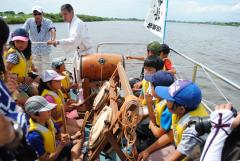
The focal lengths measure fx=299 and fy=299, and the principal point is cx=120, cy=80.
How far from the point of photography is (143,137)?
2844mm

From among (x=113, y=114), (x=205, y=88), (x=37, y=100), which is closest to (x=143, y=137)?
(x=113, y=114)

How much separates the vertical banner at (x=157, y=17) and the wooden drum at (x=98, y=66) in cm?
83

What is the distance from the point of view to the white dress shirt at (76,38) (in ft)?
15.3

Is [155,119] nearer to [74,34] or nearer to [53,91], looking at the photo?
[53,91]

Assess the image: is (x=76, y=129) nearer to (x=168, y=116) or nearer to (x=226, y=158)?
(x=168, y=116)

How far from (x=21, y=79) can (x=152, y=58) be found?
154 centimetres

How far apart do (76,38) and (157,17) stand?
1.33 metres

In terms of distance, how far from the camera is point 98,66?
14.0ft

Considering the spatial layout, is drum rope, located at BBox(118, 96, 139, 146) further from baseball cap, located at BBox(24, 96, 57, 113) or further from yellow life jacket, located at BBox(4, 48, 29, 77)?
yellow life jacket, located at BBox(4, 48, 29, 77)

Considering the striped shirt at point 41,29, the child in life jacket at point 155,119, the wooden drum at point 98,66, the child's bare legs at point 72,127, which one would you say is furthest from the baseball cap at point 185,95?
the striped shirt at point 41,29

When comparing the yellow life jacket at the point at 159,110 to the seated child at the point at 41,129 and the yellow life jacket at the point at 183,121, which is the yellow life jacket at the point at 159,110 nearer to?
the yellow life jacket at the point at 183,121

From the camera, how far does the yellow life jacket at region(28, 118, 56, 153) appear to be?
2.37 meters

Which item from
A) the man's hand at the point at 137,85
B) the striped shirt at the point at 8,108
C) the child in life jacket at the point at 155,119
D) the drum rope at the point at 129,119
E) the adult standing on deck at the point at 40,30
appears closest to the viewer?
the striped shirt at the point at 8,108

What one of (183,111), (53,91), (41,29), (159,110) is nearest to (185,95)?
(183,111)
